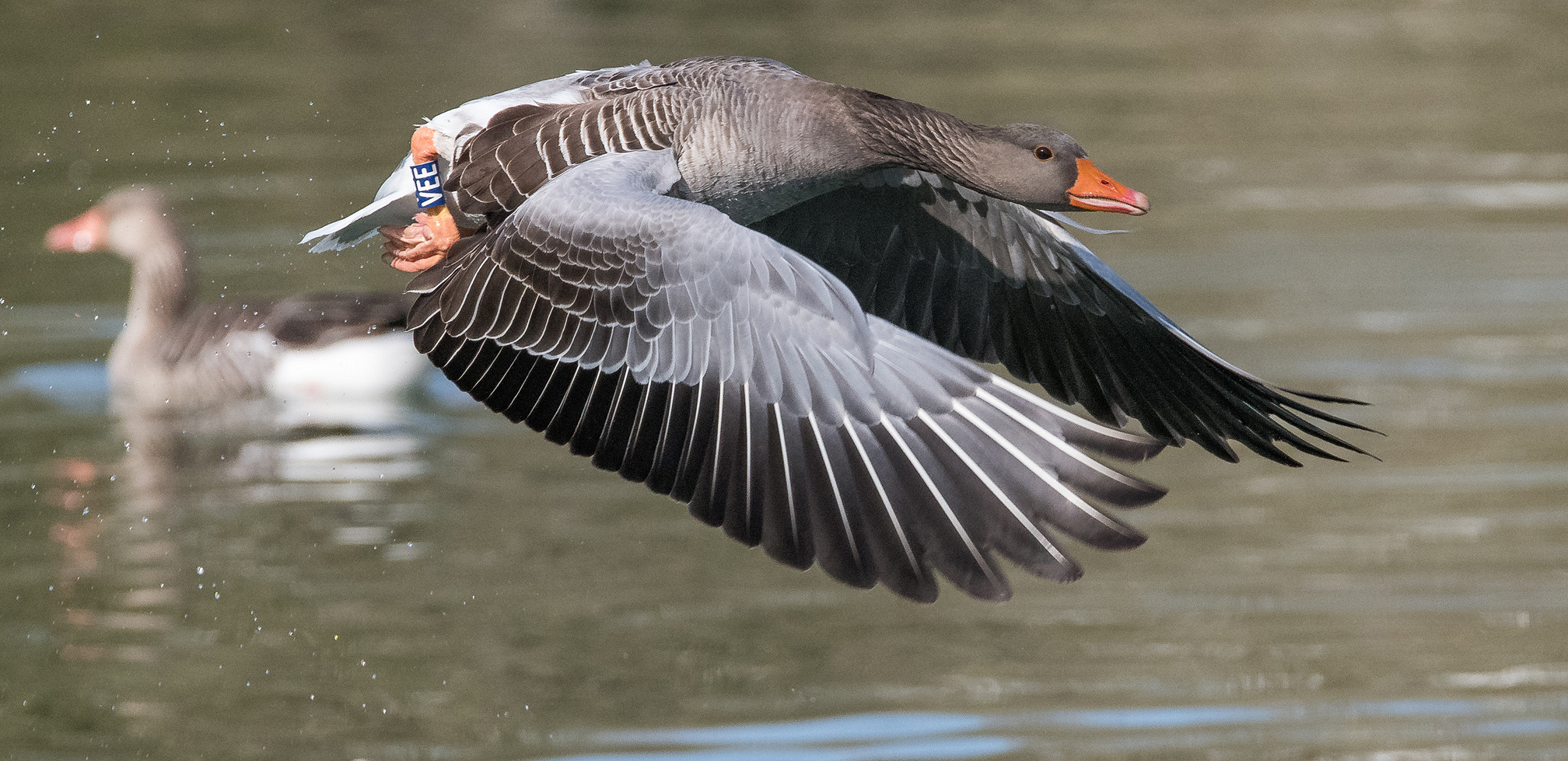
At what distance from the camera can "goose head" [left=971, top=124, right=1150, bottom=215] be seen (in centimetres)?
679

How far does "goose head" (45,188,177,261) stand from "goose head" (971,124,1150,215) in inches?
384

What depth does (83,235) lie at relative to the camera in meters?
15.4

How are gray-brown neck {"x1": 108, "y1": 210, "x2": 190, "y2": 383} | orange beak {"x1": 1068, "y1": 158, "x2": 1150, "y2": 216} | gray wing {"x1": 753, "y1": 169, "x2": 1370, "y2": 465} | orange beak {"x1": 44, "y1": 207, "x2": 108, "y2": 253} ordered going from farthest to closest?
1. orange beak {"x1": 44, "y1": 207, "x2": 108, "y2": 253}
2. gray-brown neck {"x1": 108, "y1": 210, "x2": 190, "y2": 383}
3. gray wing {"x1": 753, "y1": 169, "x2": 1370, "y2": 465}
4. orange beak {"x1": 1068, "y1": 158, "x2": 1150, "y2": 216}

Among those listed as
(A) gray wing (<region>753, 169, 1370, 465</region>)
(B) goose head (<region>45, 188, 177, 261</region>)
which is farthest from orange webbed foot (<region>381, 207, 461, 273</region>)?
(B) goose head (<region>45, 188, 177, 261</region>)

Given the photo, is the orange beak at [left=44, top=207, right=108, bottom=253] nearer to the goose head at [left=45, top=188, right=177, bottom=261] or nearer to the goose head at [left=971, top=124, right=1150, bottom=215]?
the goose head at [left=45, top=188, right=177, bottom=261]

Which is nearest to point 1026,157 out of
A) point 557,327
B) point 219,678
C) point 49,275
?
point 557,327

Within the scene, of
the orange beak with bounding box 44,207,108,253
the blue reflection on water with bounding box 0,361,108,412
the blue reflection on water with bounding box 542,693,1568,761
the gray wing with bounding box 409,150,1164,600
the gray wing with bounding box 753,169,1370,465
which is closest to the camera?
the gray wing with bounding box 409,150,1164,600

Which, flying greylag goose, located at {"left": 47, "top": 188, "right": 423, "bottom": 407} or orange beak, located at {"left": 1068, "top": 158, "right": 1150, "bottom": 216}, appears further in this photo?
flying greylag goose, located at {"left": 47, "top": 188, "right": 423, "bottom": 407}

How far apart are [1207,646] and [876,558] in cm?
462

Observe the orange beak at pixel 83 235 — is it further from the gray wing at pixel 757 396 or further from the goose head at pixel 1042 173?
the goose head at pixel 1042 173

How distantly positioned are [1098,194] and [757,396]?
1558mm

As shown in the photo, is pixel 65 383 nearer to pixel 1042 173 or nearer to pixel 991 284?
pixel 991 284

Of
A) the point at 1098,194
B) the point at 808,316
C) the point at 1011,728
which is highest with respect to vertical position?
the point at 1098,194

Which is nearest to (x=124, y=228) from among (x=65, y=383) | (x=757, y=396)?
(x=65, y=383)
